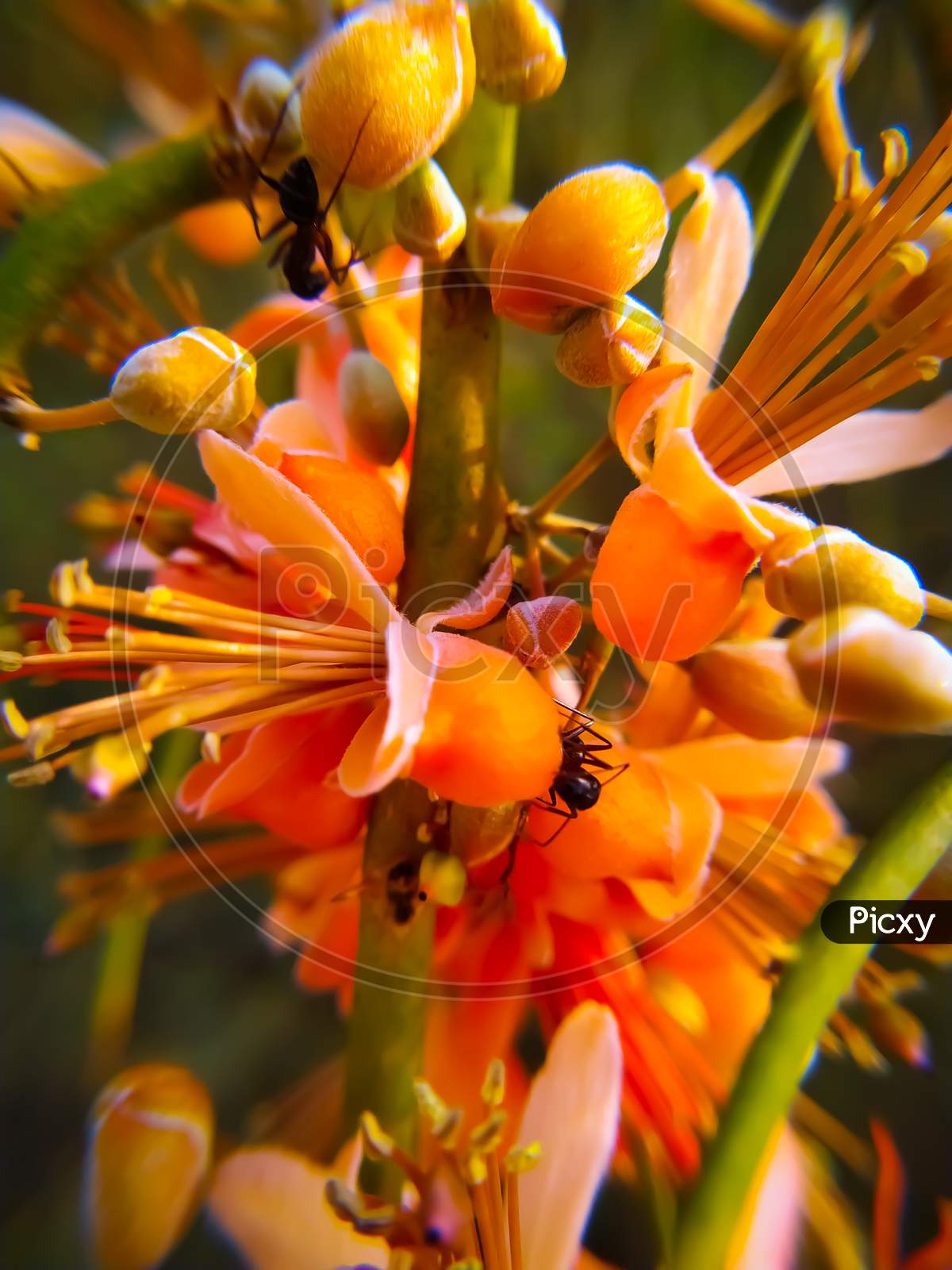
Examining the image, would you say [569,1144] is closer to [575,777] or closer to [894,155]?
[575,777]

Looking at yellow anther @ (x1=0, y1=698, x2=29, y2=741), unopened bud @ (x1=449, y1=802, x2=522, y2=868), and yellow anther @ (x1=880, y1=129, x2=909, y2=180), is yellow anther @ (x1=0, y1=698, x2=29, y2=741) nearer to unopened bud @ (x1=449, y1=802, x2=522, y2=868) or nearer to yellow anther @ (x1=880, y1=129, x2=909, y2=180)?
unopened bud @ (x1=449, y1=802, x2=522, y2=868)

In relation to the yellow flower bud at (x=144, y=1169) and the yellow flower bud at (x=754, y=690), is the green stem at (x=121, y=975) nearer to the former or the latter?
the yellow flower bud at (x=144, y=1169)

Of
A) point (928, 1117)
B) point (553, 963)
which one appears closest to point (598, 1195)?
point (553, 963)

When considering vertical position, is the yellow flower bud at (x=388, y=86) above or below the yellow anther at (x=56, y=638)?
above

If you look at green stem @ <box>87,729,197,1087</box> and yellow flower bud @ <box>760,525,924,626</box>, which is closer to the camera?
yellow flower bud @ <box>760,525,924,626</box>

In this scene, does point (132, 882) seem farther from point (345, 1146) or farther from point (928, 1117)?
point (928, 1117)

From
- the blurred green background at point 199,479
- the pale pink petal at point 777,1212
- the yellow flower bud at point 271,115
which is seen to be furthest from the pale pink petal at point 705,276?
the pale pink petal at point 777,1212

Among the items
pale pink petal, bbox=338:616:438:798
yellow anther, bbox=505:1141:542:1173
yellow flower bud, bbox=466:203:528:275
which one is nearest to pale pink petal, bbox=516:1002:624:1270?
yellow anther, bbox=505:1141:542:1173
